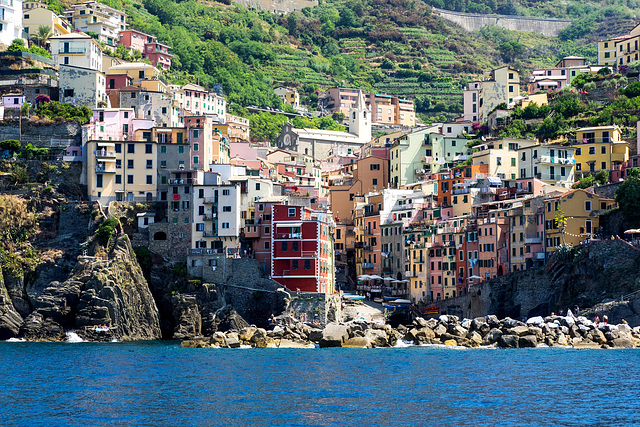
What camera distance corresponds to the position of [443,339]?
274ft

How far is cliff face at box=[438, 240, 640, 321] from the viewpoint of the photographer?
275ft

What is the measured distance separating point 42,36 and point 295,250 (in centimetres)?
5235

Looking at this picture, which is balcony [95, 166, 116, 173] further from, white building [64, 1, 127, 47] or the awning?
white building [64, 1, 127, 47]

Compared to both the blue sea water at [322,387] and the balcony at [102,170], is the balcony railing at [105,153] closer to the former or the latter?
the balcony at [102,170]

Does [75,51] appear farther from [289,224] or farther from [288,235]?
[288,235]

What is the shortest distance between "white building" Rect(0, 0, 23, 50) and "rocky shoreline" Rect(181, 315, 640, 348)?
52.1 m

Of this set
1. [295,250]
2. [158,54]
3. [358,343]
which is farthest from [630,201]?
[158,54]

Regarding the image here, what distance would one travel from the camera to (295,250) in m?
93.2

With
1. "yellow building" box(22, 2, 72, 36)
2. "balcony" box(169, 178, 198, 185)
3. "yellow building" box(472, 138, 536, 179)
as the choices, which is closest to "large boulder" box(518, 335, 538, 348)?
"yellow building" box(472, 138, 536, 179)

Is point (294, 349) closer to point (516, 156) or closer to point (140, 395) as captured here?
point (140, 395)

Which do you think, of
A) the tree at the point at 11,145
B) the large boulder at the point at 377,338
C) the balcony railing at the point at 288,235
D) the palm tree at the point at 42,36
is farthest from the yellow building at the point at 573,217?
the palm tree at the point at 42,36

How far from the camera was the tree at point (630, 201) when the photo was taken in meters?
88.0

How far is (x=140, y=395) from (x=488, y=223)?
5071 centimetres

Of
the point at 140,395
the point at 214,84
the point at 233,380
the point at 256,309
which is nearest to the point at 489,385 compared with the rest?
the point at 233,380
